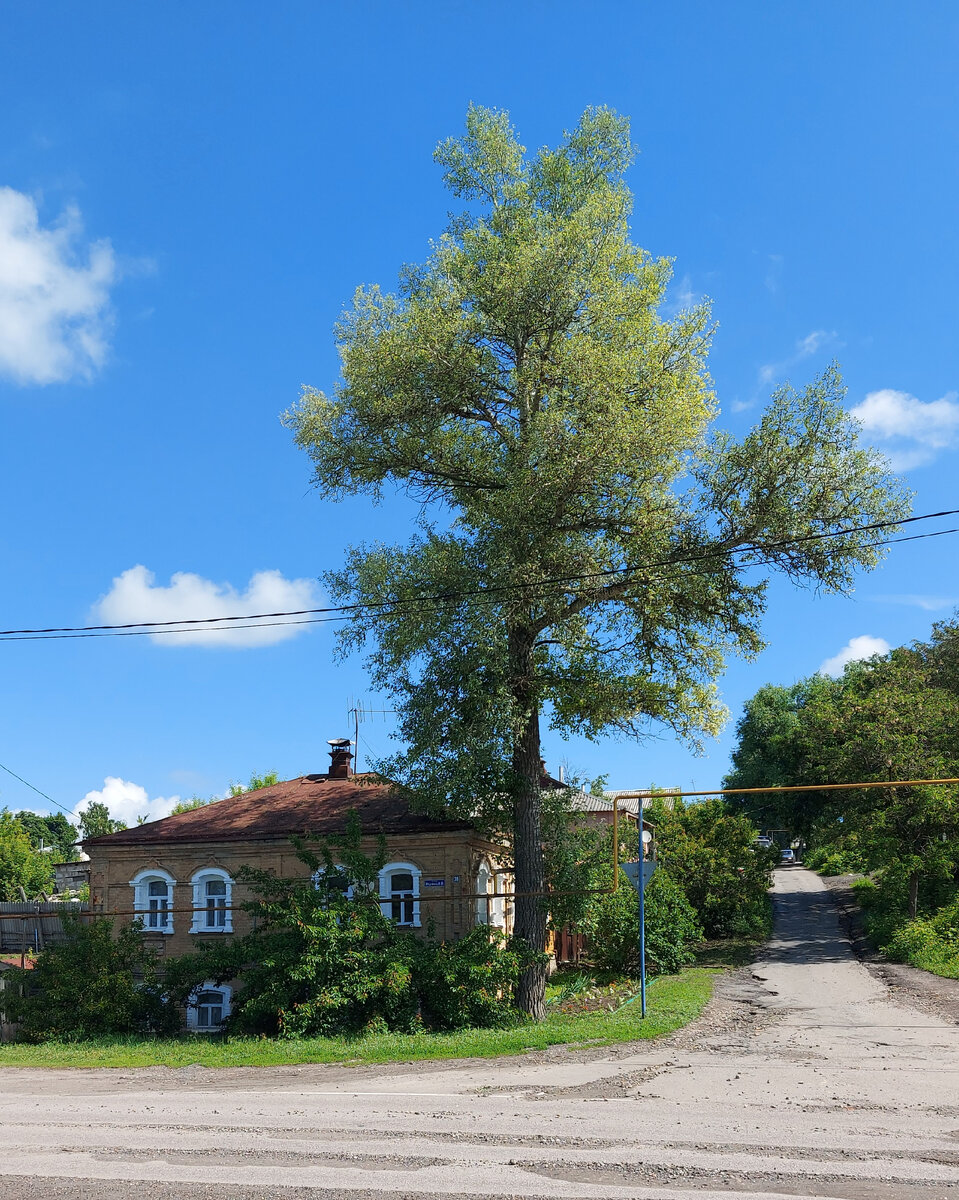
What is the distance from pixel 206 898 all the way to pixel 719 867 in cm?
1768

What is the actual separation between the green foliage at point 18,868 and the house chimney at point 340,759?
32.0 meters

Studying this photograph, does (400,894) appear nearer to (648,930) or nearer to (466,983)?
(466,983)

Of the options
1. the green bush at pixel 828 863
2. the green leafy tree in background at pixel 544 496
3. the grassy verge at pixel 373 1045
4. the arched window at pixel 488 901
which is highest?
the green leafy tree in background at pixel 544 496

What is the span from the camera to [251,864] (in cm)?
2469

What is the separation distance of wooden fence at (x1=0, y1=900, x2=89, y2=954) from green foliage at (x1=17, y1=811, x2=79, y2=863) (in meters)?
70.4

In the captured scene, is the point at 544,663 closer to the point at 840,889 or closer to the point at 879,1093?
the point at 879,1093

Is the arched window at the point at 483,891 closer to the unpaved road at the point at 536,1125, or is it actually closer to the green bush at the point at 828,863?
the unpaved road at the point at 536,1125

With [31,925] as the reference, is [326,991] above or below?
below

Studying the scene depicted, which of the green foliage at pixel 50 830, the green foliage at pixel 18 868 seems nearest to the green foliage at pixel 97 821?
the green foliage at pixel 50 830

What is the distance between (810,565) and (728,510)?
217 cm

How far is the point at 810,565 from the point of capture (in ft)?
68.3

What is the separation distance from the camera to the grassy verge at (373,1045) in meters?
16.9

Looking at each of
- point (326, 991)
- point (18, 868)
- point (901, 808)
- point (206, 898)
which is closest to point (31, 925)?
point (206, 898)

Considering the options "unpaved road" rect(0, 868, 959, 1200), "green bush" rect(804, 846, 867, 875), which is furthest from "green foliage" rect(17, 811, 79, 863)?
"unpaved road" rect(0, 868, 959, 1200)
